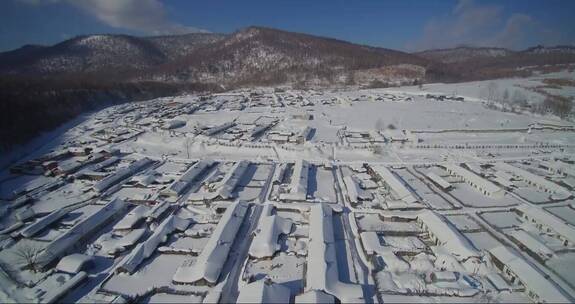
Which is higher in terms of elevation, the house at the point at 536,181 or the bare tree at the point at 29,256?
the house at the point at 536,181

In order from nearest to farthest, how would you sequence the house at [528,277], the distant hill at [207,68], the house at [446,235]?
the house at [528,277] → the house at [446,235] → the distant hill at [207,68]

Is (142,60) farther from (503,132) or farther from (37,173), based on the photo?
(503,132)

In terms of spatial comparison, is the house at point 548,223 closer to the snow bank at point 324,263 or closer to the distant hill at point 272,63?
the snow bank at point 324,263

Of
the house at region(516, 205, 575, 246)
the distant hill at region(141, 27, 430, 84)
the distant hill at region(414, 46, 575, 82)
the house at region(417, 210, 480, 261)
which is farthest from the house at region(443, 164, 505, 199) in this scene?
the distant hill at region(414, 46, 575, 82)

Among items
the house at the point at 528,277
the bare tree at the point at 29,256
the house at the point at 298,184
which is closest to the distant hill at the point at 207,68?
the bare tree at the point at 29,256

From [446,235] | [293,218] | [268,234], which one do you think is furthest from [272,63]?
[446,235]

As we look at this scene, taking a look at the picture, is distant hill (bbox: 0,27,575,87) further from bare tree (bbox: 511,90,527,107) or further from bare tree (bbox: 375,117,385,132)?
bare tree (bbox: 375,117,385,132)

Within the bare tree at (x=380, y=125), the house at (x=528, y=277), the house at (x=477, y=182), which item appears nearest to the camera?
the house at (x=528, y=277)

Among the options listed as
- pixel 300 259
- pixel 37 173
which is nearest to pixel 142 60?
pixel 37 173
